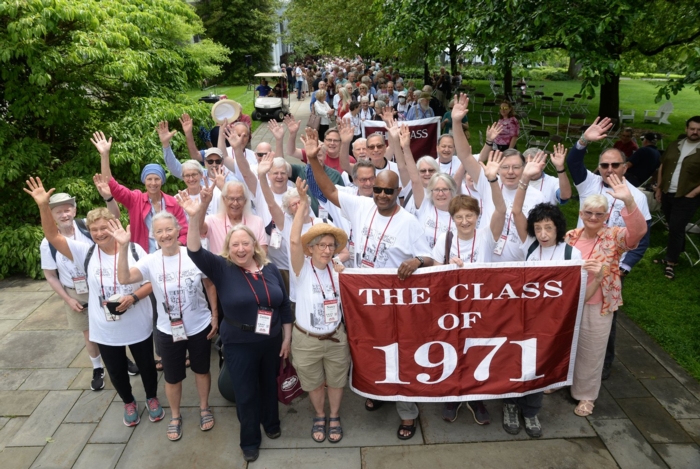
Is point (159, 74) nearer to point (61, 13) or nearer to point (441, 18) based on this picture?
point (61, 13)

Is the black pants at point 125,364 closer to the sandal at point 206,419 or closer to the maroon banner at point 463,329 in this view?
the sandal at point 206,419

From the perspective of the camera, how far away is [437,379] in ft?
14.4

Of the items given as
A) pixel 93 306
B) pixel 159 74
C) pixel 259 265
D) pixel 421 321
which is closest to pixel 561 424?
pixel 421 321

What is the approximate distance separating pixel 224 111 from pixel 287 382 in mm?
4973

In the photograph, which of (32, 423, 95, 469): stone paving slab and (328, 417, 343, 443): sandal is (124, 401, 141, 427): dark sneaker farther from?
(328, 417, 343, 443): sandal

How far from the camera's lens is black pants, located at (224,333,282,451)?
400 centimetres

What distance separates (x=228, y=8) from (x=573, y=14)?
35.8 m

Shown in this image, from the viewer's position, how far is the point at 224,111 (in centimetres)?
802

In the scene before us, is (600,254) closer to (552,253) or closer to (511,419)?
(552,253)

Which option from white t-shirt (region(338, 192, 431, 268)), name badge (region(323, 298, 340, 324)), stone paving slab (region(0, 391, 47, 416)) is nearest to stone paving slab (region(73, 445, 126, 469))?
stone paving slab (region(0, 391, 47, 416))

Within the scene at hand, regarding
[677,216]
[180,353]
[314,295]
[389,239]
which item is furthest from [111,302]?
[677,216]

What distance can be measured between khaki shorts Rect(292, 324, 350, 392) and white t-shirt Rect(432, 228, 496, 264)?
1152 mm

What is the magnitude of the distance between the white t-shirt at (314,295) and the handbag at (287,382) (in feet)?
1.91

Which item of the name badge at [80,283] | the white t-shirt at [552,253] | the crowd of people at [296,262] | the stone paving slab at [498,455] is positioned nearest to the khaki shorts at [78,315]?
the crowd of people at [296,262]
